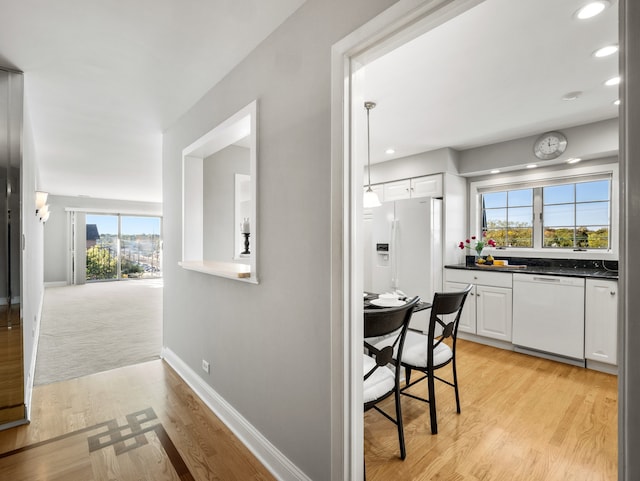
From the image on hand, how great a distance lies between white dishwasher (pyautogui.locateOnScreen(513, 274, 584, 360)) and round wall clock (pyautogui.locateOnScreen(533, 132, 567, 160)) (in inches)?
55.1

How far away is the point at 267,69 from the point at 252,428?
7.02 feet

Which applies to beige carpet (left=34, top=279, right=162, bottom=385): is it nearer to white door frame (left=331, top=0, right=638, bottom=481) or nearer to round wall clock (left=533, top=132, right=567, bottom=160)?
white door frame (left=331, top=0, right=638, bottom=481)

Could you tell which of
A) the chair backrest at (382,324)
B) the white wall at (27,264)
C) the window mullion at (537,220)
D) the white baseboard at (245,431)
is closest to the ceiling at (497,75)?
the window mullion at (537,220)

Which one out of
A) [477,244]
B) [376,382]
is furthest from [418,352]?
[477,244]

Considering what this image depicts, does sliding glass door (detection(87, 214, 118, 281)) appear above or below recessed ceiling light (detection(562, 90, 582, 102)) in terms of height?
below

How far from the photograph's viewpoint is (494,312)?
378cm

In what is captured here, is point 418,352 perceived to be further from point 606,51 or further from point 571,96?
point 571,96

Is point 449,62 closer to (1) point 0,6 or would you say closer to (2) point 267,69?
(2) point 267,69

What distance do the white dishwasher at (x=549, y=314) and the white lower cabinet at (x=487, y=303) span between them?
9 centimetres

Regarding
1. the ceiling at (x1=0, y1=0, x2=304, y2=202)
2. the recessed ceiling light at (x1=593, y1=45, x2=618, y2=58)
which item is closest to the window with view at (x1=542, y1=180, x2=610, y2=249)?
the recessed ceiling light at (x1=593, y1=45, x2=618, y2=58)

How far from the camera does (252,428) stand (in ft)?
6.48

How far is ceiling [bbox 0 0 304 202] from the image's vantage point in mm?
1617

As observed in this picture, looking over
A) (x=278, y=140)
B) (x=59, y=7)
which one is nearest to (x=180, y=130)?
(x=59, y=7)

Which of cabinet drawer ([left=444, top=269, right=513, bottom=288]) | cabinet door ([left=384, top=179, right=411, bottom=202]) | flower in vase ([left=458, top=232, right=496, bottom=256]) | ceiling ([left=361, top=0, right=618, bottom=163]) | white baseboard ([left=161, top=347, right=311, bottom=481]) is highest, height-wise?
ceiling ([left=361, top=0, right=618, bottom=163])
